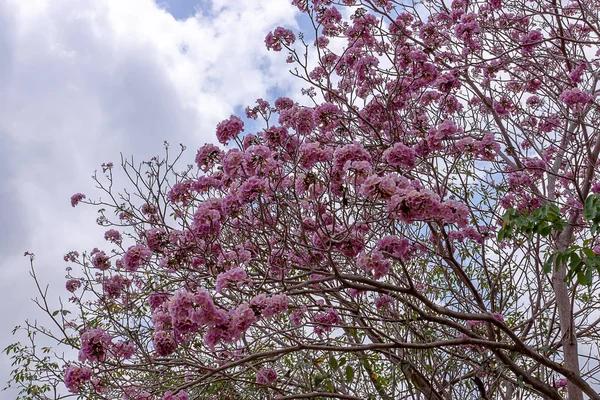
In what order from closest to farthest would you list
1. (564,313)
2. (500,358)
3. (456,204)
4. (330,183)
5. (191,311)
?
(191,311)
(456,204)
(330,183)
(500,358)
(564,313)

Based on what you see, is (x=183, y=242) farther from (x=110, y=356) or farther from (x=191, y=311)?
(x=191, y=311)

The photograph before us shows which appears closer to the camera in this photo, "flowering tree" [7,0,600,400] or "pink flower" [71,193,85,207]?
→ "flowering tree" [7,0,600,400]

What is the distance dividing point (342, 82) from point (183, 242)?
102 inches

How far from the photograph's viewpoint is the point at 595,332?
5.30 m

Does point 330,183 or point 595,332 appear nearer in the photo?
point 330,183

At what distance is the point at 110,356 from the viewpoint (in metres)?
3.56

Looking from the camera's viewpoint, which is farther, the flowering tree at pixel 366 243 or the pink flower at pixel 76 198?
the pink flower at pixel 76 198

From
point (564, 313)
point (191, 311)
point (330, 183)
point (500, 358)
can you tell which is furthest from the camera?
point (564, 313)

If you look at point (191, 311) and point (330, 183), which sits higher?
point (330, 183)

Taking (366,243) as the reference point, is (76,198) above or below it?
above

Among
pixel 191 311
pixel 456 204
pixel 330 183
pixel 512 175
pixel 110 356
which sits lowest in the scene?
pixel 191 311

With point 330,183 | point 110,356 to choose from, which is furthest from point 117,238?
point 330,183

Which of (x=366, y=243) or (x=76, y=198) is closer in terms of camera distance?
(x=366, y=243)

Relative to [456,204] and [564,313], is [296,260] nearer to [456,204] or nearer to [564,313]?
[456,204]
